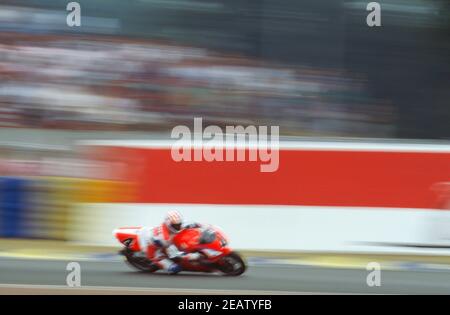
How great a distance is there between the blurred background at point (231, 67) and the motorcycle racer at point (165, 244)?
63 centimetres

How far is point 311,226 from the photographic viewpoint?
612 centimetres

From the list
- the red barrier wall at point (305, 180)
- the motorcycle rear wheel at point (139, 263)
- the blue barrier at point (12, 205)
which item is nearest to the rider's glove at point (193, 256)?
the motorcycle rear wheel at point (139, 263)

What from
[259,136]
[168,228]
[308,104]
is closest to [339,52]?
[308,104]

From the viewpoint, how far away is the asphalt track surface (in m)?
6.08

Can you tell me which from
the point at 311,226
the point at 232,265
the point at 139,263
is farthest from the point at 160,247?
the point at 311,226

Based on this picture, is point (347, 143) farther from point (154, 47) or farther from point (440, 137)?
point (154, 47)

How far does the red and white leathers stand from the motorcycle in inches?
1.2

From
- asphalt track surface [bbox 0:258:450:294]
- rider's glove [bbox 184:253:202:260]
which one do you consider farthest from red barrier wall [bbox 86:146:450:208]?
asphalt track surface [bbox 0:258:450:294]

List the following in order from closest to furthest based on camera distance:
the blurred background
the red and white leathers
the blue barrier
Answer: the blurred background, the red and white leathers, the blue barrier

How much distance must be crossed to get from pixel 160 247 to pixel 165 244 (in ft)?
0.14

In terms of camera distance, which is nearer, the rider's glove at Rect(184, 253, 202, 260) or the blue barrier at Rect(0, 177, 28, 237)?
the rider's glove at Rect(184, 253, 202, 260)

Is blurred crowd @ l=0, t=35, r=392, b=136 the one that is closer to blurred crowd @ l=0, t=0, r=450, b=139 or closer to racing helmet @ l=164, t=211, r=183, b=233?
blurred crowd @ l=0, t=0, r=450, b=139

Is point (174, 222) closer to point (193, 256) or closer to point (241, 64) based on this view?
point (193, 256)

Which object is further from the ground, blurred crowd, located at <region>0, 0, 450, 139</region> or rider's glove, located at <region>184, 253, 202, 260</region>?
blurred crowd, located at <region>0, 0, 450, 139</region>
